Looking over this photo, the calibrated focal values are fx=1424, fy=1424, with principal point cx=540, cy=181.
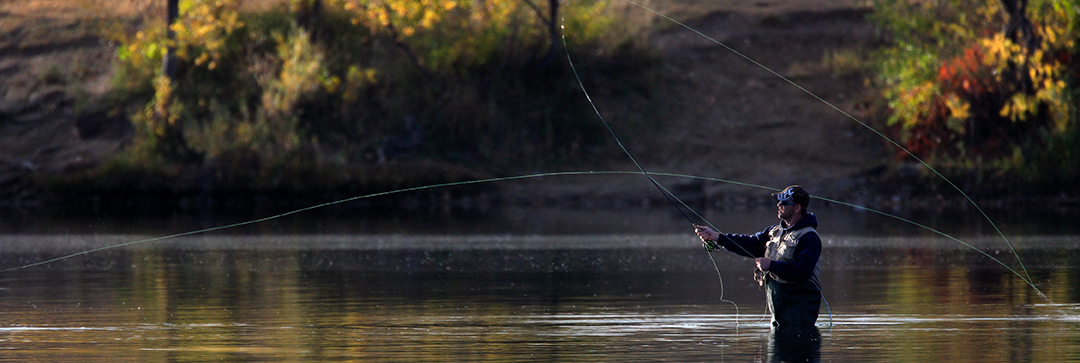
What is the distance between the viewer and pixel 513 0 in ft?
97.1

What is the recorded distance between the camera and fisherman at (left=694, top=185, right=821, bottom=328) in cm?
912

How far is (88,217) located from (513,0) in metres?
10.0

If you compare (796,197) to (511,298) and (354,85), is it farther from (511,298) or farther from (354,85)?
(354,85)

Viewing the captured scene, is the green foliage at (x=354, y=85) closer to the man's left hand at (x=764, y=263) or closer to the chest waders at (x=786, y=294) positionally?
the chest waders at (x=786, y=294)

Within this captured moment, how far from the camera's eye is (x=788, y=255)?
9180 mm

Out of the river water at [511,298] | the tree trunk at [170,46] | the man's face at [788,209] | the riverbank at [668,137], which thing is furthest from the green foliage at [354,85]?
the man's face at [788,209]

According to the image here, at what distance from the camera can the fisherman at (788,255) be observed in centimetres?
912

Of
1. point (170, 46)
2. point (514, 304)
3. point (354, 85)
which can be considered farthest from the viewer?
point (170, 46)

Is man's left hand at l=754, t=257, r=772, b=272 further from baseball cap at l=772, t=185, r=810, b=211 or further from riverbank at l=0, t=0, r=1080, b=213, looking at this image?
riverbank at l=0, t=0, r=1080, b=213

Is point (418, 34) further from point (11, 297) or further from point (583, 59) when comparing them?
point (11, 297)

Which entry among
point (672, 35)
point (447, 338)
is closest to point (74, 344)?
point (447, 338)

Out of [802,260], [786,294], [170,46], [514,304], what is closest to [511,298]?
[514,304]

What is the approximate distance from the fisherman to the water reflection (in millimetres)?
263

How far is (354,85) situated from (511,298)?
17.3m
